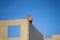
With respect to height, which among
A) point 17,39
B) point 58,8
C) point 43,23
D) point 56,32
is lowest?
point 17,39

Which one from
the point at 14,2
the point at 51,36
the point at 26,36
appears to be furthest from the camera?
the point at 14,2

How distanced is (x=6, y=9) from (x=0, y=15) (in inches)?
6.5

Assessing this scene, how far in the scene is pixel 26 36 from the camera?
1348mm

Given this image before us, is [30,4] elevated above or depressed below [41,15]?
above

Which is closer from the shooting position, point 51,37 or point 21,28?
point 21,28

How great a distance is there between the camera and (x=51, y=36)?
8.90ft

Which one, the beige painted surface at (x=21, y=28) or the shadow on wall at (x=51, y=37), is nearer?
the beige painted surface at (x=21, y=28)

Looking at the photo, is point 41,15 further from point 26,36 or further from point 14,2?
point 26,36

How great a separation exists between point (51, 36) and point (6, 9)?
101 centimetres

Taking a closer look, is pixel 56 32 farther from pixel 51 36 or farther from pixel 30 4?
pixel 30 4

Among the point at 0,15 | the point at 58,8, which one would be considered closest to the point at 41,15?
the point at 58,8

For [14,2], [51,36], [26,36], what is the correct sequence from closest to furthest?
[26,36] < [51,36] < [14,2]

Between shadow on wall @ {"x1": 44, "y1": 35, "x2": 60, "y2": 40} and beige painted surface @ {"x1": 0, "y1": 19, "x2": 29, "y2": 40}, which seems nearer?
beige painted surface @ {"x1": 0, "y1": 19, "x2": 29, "y2": 40}

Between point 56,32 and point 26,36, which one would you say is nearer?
point 26,36
